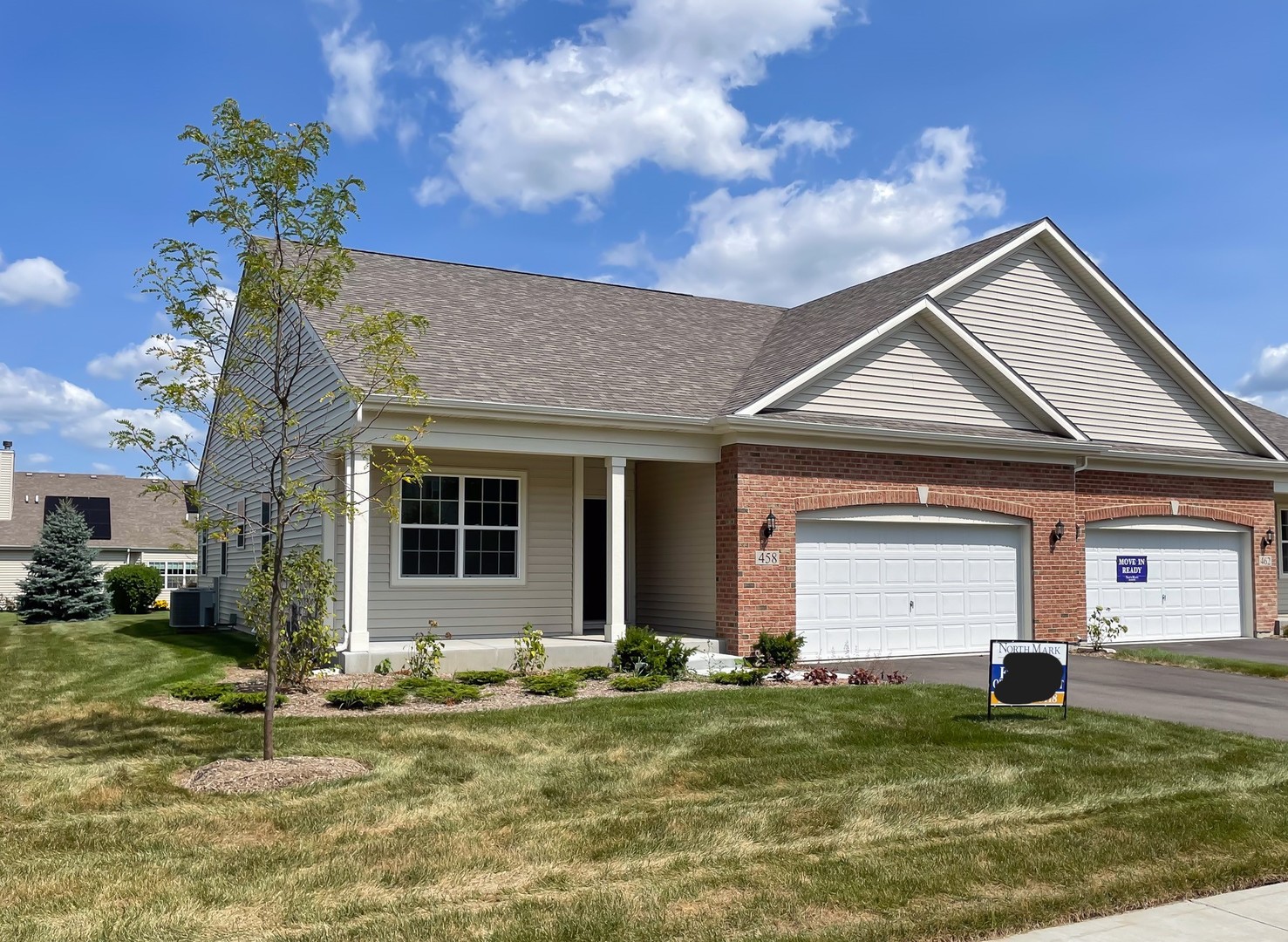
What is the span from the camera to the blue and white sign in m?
20.2

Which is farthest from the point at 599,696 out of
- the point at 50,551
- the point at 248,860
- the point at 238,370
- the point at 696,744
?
the point at 50,551

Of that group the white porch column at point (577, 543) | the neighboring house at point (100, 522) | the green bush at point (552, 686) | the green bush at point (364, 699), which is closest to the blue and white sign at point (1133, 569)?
the white porch column at point (577, 543)

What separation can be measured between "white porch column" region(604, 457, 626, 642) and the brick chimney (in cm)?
3567

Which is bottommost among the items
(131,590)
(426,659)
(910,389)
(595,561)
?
(426,659)

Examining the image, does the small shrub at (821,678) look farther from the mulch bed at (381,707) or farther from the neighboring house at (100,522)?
the neighboring house at (100,522)

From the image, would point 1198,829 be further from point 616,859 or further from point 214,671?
point 214,671

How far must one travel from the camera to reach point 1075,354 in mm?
20641

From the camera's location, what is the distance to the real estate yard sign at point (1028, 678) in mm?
11055

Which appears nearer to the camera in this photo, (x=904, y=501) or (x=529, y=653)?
(x=529, y=653)

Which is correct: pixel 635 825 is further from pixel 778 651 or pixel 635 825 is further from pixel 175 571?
pixel 175 571

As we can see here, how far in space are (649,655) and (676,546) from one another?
3932 mm

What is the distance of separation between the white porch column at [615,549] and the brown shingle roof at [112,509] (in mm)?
27411

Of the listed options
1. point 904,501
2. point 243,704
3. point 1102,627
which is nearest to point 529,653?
point 243,704

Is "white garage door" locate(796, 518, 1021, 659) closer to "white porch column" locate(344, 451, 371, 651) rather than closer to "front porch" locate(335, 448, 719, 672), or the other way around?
"front porch" locate(335, 448, 719, 672)
